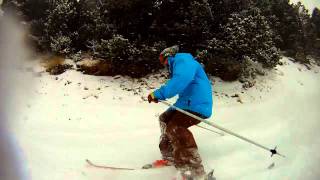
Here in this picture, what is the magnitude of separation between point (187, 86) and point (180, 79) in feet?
0.88

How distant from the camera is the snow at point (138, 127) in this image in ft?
17.5

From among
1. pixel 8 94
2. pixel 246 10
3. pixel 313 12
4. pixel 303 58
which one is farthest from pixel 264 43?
pixel 8 94

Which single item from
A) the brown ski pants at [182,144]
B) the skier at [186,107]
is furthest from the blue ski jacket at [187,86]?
the brown ski pants at [182,144]

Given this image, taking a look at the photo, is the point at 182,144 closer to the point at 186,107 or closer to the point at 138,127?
the point at 186,107

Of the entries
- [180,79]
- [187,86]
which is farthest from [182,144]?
[180,79]

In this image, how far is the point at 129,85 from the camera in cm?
823

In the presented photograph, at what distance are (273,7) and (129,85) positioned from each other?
4.89m

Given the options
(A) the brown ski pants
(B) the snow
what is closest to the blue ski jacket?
(A) the brown ski pants

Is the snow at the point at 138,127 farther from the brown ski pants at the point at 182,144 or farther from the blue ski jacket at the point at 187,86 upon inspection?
the blue ski jacket at the point at 187,86

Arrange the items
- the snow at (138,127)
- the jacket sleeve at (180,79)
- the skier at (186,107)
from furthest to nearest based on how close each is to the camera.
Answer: the snow at (138,127)
the skier at (186,107)
the jacket sleeve at (180,79)

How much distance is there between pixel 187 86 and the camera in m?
4.77

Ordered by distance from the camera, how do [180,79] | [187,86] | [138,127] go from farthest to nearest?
[138,127], [187,86], [180,79]

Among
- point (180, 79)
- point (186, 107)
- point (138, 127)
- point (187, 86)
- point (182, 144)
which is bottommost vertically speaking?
point (138, 127)

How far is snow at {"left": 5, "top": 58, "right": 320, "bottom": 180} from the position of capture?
534 centimetres
